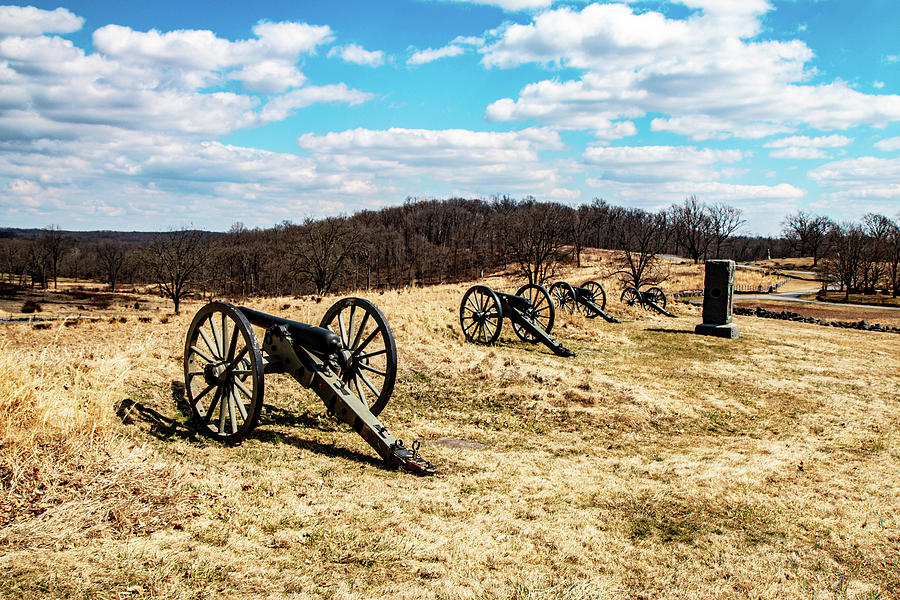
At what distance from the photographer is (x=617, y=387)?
9000 mm

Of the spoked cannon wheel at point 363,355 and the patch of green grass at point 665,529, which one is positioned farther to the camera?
the spoked cannon wheel at point 363,355

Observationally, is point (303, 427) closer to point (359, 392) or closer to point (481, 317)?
point (359, 392)

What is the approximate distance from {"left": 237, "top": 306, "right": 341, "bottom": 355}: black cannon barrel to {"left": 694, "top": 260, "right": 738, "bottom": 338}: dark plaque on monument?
1401 centimetres

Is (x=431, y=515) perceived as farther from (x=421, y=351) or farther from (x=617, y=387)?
(x=421, y=351)

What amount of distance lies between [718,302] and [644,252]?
57.6ft

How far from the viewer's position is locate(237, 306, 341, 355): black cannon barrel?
5.73 metres

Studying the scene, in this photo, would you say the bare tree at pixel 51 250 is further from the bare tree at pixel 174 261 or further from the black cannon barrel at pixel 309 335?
the black cannon barrel at pixel 309 335

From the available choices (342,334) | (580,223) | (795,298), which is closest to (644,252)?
(795,298)

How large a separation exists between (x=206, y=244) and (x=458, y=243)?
43041 millimetres

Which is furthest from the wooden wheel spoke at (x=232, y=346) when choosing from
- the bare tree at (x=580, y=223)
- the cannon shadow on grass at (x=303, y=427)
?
the bare tree at (x=580, y=223)

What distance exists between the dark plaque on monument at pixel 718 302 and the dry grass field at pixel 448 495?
753 centimetres

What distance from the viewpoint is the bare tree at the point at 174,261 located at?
40.3 m

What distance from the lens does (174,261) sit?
134 ft

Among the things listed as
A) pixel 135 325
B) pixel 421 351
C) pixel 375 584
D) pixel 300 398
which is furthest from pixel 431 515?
pixel 135 325
